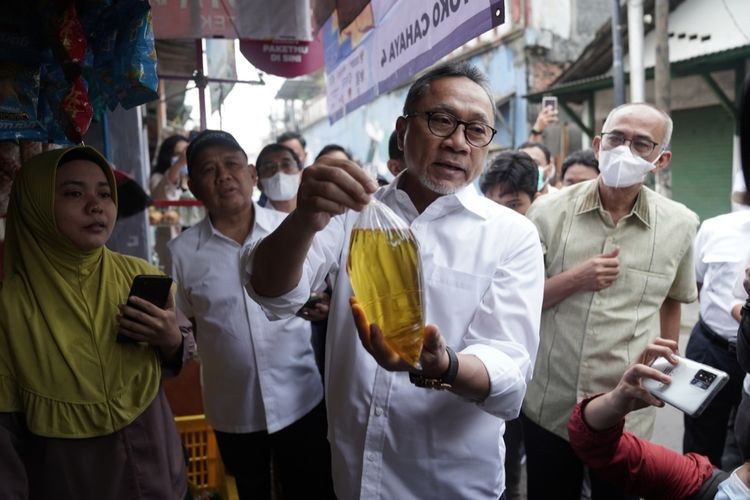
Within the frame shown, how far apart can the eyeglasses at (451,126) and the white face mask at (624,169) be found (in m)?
1.08

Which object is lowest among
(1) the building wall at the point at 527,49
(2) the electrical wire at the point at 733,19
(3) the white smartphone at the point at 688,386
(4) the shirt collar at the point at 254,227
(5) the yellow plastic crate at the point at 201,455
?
(5) the yellow plastic crate at the point at 201,455

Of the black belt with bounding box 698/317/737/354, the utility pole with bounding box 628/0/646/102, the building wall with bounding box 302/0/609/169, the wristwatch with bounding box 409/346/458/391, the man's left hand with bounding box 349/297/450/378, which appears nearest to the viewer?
the man's left hand with bounding box 349/297/450/378

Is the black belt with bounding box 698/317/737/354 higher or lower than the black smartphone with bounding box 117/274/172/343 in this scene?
lower

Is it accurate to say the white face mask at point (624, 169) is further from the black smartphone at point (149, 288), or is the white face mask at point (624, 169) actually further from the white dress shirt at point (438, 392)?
the black smartphone at point (149, 288)

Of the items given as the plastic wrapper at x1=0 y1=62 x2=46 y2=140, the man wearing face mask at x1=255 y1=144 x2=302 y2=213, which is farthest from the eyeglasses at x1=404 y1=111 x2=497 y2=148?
the man wearing face mask at x1=255 y1=144 x2=302 y2=213

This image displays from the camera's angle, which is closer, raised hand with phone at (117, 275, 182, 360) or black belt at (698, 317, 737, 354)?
raised hand with phone at (117, 275, 182, 360)

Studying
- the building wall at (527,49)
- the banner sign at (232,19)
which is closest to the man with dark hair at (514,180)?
the banner sign at (232,19)

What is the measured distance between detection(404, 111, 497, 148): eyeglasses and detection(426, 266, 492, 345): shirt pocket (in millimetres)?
347

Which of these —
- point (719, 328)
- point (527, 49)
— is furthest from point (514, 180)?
point (527, 49)

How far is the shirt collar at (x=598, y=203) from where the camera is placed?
87.3 inches

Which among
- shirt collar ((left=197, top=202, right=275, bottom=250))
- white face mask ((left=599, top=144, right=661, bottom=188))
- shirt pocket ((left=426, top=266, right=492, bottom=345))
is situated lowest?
shirt pocket ((left=426, top=266, right=492, bottom=345))

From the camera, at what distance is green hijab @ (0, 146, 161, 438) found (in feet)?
4.78

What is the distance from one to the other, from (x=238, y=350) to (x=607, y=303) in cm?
151

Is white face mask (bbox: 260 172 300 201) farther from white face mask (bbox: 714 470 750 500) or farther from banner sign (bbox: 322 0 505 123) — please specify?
white face mask (bbox: 714 470 750 500)
